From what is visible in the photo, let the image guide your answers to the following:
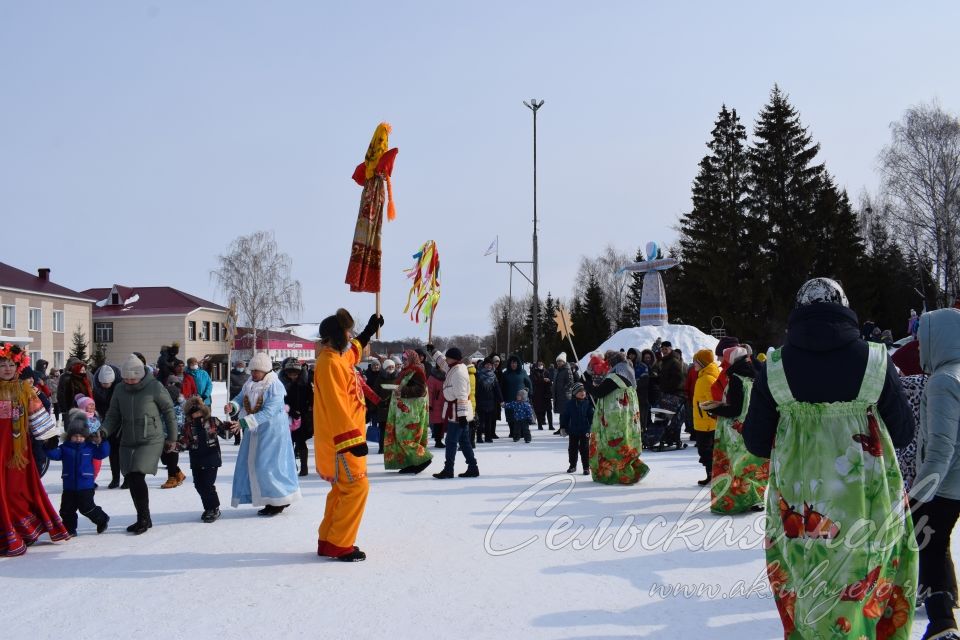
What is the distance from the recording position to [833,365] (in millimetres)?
3498

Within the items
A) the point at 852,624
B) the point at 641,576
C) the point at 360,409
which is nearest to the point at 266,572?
the point at 360,409

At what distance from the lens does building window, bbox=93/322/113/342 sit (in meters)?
57.3

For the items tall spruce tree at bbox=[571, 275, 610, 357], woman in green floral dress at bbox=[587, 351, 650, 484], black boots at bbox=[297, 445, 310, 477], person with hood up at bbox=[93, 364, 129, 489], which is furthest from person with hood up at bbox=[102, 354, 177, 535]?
tall spruce tree at bbox=[571, 275, 610, 357]

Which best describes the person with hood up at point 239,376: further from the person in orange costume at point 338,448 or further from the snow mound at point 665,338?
the snow mound at point 665,338

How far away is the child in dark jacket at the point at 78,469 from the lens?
6898mm

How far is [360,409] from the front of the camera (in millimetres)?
6289

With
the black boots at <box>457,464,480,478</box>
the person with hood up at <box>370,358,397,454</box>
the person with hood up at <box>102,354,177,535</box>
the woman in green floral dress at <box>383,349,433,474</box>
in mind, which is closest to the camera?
the person with hood up at <box>102,354,177,535</box>

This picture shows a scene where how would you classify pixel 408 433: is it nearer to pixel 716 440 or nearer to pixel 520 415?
pixel 716 440

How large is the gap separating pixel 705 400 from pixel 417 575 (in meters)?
4.77

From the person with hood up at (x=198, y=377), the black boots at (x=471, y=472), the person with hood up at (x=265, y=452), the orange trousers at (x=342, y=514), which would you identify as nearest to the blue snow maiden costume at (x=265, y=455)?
the person with hood up at (x=265, y=452)

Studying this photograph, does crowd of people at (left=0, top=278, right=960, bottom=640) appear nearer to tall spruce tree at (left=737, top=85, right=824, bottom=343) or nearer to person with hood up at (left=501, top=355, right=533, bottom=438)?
person with hood up at (left=501, top=355, right=533, bottom=438)

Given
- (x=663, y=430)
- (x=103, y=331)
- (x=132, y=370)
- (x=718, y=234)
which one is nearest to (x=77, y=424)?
(x=132, y=370)

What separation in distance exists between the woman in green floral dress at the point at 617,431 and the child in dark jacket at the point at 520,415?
6.42 metres

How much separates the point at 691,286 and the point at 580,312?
741 inches
